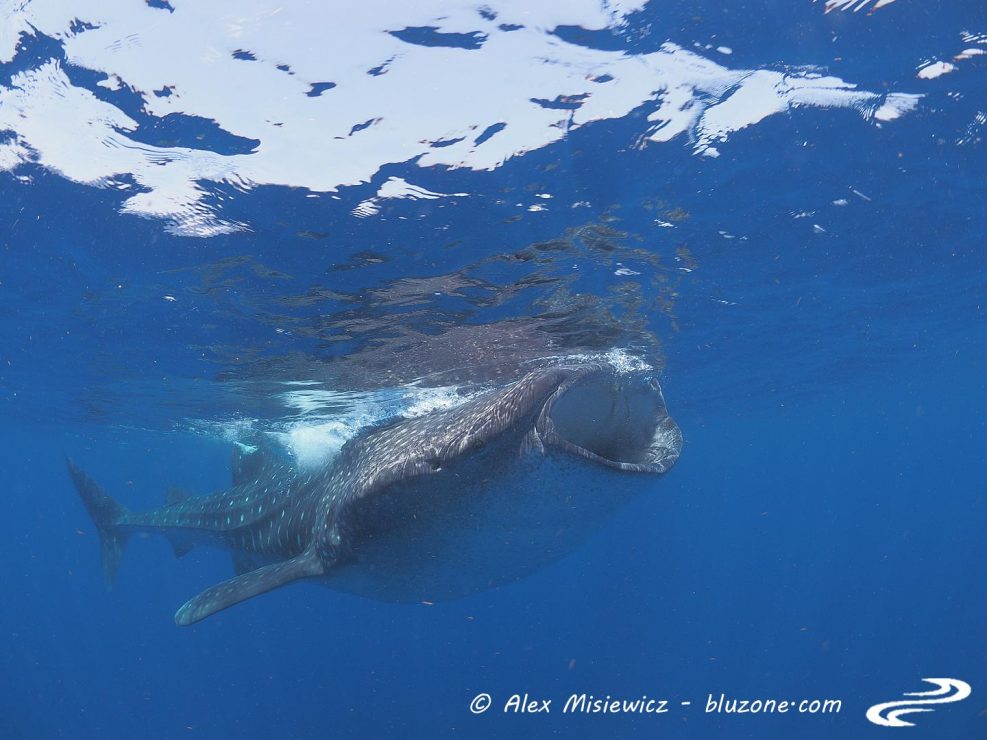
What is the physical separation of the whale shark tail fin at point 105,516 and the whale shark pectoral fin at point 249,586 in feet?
29.1

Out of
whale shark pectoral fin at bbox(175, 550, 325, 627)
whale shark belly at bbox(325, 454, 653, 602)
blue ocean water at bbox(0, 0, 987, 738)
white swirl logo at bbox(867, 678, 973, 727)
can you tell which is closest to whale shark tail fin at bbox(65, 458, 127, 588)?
blue ocean water at bbox(0, 0, 987, 738)

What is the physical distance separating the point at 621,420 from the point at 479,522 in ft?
5.83

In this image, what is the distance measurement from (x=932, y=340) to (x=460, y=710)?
2486 cm

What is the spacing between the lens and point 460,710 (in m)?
28.5

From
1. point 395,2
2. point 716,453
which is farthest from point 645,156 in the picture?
point 716,453

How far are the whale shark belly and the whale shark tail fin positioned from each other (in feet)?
32.5

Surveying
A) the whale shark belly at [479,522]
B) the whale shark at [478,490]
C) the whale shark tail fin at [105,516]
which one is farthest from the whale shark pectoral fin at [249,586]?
the whale shark tail fin at [105,516]

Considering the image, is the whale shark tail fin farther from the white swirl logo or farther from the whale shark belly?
the white swirl logo

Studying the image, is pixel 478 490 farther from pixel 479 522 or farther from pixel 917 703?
pixel 917 703

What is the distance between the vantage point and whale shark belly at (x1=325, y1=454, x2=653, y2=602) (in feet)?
16.1

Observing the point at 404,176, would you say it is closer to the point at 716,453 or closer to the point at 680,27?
the point at 680,27

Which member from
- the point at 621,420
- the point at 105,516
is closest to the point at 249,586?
the point at 621,420

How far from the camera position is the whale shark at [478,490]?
15.4 feet

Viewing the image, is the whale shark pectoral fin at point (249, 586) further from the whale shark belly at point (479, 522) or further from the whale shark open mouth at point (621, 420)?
the whale shark open mouth at point (621, 420)
